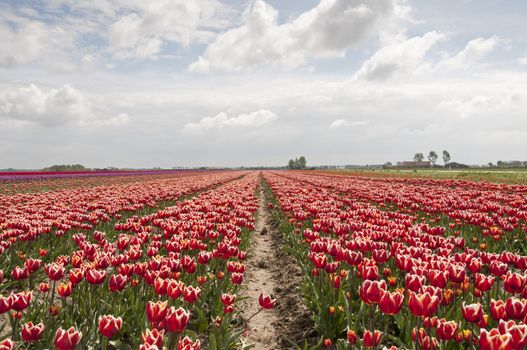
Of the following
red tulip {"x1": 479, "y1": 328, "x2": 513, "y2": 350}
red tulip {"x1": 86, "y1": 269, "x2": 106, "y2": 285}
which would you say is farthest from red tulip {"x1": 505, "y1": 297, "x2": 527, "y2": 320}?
red tulip {"x1": 86, "y1": 269, "x2": 106, "y2": 285}

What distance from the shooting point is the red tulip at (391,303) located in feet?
9.65

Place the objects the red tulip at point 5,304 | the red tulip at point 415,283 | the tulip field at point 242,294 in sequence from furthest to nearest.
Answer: the red tulip at point 415,283
the red tulip at point 5,304
the tulip field at point 242,294

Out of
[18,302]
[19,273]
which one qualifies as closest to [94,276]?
[18,302]

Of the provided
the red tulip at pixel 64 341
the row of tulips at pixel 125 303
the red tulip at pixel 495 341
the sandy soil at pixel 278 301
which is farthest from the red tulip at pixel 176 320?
the red tulip at pixel 495 341

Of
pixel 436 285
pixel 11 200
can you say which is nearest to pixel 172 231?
pixel 436 285

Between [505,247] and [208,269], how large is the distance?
6.45 m

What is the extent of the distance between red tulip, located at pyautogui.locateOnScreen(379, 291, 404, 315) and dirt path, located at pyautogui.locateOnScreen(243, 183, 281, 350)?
6.02ft

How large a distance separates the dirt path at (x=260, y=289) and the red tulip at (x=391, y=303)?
6.02 ft

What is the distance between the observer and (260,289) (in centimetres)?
712

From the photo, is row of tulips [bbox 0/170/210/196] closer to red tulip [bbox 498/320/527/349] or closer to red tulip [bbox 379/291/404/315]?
red tulip [bbox 379/291/404/315]

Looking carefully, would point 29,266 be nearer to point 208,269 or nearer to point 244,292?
point 208,269

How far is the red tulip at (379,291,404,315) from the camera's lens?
2941 mm

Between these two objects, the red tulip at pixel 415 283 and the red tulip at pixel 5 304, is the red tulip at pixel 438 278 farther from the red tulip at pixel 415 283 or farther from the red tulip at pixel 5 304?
the red tulip at pixel 5 304

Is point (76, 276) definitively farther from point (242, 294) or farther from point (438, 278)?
point (438, 278)
